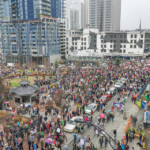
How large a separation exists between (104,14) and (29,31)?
85.0 metres

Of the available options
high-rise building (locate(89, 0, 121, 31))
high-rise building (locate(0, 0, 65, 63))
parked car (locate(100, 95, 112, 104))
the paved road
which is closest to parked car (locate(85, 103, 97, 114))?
the paved road

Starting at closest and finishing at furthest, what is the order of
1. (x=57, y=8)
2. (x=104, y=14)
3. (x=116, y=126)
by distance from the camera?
(x=116, y=126) < (x=57, y=8) < (x=104, y=14)

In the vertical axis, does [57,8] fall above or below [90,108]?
above

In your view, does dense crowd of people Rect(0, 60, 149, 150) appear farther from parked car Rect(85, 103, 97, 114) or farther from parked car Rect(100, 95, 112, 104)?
parked car Rect(100, 95, 112, 104)

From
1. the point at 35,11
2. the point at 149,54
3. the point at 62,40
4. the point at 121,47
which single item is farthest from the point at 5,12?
the point at 149,54

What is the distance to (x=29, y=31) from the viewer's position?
7000cm

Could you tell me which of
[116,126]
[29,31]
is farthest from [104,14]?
[116,126]

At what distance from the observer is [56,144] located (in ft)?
53.9

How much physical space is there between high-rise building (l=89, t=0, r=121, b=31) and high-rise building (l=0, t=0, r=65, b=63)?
73.1 meters

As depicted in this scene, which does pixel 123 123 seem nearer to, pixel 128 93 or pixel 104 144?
pixel 104 144

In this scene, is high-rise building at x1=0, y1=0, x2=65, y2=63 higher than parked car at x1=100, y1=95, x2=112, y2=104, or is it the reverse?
high-rise building at x1=0, y1=0, x2=65, y2=63

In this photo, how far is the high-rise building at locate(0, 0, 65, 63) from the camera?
68.9 metres

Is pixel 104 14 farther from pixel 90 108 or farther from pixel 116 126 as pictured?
pixel 116 126

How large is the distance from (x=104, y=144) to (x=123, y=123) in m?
5.44
